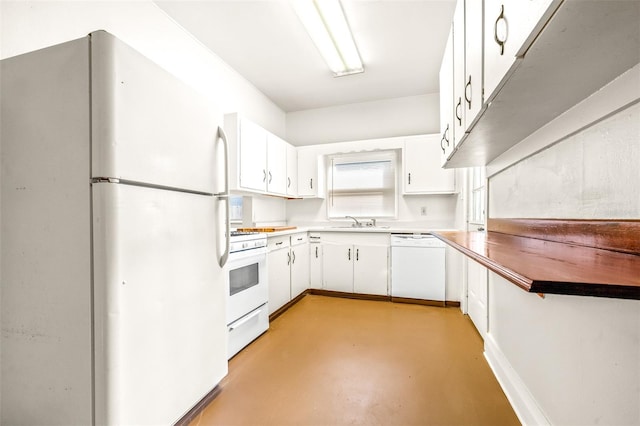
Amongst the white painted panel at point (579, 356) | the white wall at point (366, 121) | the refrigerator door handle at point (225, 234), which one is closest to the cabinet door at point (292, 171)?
the white wall at point (366, 121)

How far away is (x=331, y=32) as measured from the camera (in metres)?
2.35

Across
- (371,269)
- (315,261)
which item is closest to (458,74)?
(371,269)

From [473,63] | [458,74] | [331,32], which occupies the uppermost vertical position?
[331,32]

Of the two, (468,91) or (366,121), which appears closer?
(468,91)

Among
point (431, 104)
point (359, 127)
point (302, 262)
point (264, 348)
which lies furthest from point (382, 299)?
point (431, 104)

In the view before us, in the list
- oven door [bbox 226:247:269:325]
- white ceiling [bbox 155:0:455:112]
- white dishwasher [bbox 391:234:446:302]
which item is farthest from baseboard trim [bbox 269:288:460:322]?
white ceiling [bbox 155:0:455:112]

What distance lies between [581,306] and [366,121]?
347cm

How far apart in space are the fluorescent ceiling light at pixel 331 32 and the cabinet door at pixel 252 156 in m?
1.03

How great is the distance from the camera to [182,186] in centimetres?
140

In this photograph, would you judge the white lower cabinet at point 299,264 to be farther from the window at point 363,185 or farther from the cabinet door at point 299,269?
the window at point 363,185

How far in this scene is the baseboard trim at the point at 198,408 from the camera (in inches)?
56.5

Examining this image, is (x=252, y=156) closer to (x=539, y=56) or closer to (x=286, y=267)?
(x=286, y=267)

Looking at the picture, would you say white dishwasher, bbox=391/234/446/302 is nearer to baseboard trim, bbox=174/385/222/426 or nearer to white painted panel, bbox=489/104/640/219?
white painted panel, bbox=489/104/640/219

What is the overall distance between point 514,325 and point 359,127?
316 cm
